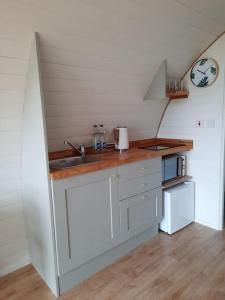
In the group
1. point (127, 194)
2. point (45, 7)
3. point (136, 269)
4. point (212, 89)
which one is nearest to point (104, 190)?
point (127, 194)

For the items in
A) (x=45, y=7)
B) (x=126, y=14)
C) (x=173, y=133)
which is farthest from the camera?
(x=173, y=133)

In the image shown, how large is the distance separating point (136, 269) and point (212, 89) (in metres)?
2.01

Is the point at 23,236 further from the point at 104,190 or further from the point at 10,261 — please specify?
the point at 104,190

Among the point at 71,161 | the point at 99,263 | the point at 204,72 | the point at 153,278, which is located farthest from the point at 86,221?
the point at 204,72

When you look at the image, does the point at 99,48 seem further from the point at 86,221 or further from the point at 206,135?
the point at 206,135

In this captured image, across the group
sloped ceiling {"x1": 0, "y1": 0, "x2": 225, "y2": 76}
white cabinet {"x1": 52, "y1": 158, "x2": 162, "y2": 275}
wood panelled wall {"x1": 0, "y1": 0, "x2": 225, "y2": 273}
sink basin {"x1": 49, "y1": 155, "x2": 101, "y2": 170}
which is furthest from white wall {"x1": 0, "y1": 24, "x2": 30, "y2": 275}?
white cabinet {"x1": 52, "y1": 158, "x2": 162, "y2": 275}

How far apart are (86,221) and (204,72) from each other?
2.02 metres

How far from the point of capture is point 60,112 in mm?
2029

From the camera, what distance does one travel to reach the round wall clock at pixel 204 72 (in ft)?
8.03

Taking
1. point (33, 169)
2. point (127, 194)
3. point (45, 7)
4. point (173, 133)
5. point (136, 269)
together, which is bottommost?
point (136, 269)

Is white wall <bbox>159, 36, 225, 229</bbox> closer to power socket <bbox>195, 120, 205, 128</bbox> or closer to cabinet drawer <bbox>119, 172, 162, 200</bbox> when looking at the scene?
power socket <bbox>195, 120, 205, 128</bbox>

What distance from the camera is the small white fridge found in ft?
8.35

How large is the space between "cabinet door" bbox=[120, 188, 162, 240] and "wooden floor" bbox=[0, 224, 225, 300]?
0.23 m

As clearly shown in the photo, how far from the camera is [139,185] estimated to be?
226 centimetres
